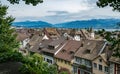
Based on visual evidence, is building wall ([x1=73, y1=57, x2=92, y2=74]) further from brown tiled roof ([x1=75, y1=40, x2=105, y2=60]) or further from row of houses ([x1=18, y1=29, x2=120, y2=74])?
brown tiled roof ([x1=75, y1=40, x2=105, y2=60])

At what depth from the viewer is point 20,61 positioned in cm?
1370

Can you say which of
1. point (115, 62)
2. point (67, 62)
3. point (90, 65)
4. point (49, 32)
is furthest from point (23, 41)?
point (115, 62)

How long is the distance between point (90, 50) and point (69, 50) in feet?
22.6

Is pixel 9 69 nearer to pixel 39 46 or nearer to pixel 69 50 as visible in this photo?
pixel 69 50

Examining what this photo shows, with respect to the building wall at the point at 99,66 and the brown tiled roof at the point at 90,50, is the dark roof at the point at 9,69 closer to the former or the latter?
the building wall at the point at 99,66

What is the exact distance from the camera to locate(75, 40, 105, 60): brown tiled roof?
1881 inches

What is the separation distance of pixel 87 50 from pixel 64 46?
9.27 meters

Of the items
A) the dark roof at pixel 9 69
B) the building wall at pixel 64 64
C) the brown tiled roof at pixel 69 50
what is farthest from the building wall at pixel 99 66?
the dark roof at pixel 9 69

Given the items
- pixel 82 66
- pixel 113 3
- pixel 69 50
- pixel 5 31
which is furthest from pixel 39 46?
pixel 113 3

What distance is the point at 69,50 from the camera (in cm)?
5541

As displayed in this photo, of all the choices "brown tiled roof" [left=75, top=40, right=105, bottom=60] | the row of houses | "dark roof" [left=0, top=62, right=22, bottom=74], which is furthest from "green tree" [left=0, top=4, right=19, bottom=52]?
"dark roof" [left=0, top=62, right=22, bottom=74]

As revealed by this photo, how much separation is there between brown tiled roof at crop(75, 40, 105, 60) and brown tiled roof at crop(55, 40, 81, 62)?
183 cm

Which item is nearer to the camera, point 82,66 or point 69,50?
point 82,66

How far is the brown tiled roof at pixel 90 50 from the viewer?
157 feet
